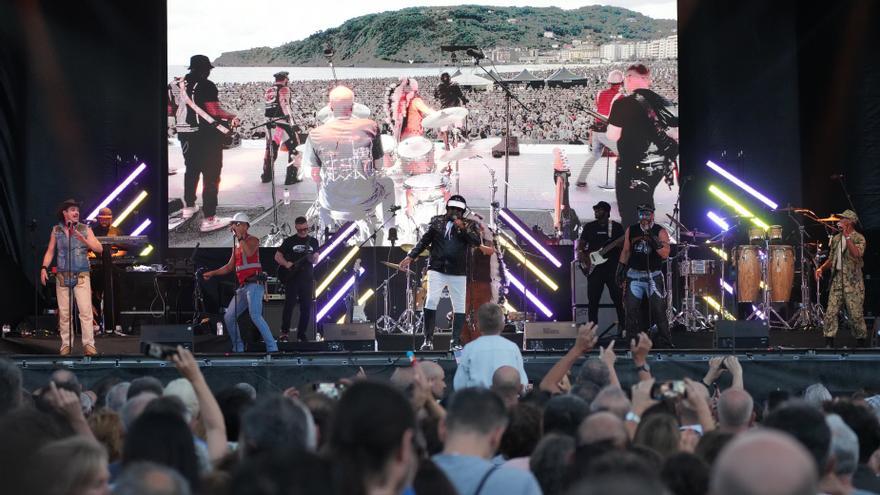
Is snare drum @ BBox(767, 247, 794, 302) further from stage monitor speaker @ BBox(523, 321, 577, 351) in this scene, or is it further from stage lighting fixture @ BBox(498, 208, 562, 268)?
stage monitor speaker @ BBox(523, 321, 577, 351)

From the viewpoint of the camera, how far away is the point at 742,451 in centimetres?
250

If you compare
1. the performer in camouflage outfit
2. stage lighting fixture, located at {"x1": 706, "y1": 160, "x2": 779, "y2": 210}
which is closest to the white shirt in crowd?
the performer in camouflage outfit

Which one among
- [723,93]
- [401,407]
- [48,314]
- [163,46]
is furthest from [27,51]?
[401,407]

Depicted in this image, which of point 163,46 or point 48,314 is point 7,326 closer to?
point 48,314

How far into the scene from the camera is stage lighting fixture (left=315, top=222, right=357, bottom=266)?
18938 millimetres

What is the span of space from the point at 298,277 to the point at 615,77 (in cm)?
717

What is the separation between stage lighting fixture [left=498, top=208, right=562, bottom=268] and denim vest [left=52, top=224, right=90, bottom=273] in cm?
710

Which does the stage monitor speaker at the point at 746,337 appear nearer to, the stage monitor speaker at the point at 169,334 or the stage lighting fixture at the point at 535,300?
the stage lighting fixture at the point at 535,300

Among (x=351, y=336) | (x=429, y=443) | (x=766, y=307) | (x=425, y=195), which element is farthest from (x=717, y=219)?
(x=429, y=443)

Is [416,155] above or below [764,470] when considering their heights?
above

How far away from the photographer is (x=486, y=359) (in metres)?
9.01

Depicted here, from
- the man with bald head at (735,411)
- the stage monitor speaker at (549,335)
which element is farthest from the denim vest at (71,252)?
the man with bald head at (735,411)

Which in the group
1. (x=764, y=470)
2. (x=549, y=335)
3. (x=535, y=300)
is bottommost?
(x=535, y=300)

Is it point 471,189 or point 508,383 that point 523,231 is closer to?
point 471,189
